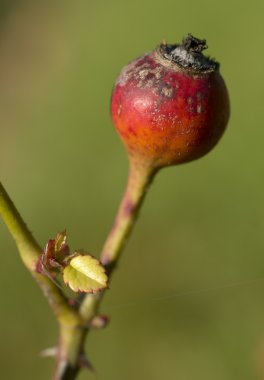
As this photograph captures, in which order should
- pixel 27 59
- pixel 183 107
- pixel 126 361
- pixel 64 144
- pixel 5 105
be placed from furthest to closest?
pixel 27 59, pixel 5 105, pixel 64 144, pixel 126 361, pixel 183 107

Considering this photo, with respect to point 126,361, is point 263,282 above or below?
above

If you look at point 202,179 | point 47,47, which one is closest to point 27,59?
point 47,47

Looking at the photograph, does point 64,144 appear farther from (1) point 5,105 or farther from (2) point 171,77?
(2) point 171,77

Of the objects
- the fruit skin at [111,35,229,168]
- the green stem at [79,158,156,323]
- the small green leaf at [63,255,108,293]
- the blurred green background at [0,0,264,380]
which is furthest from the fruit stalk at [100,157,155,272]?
the blurred green background at [0,0,264,380]

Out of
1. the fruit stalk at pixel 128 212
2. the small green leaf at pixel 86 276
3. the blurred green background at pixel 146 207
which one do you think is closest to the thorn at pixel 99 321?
the fruit stalk at pixel 128 212

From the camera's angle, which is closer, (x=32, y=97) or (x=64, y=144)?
(x=64, y=144)

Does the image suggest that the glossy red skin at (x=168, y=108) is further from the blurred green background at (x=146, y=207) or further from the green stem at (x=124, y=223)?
the blurred green background at (x=146, y=207)
